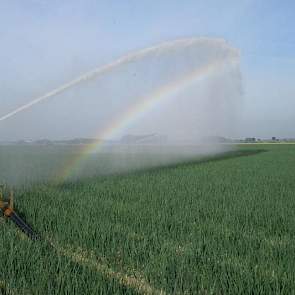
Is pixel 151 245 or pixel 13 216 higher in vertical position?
pixel 13 216

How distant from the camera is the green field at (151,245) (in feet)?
12.8

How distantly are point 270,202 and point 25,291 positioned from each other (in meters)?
6.50

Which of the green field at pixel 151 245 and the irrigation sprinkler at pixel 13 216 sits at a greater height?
the irrigation sprinkler at pixel 13 216

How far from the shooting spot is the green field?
389cm

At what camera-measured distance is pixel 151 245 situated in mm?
5262

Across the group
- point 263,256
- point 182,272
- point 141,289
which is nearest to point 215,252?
point 263,256

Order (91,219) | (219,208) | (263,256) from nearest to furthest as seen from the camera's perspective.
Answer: (263,256) → (91,219) → (219,208)

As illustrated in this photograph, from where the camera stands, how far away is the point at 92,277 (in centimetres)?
403

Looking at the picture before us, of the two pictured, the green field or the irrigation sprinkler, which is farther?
the irrigation sprinkler

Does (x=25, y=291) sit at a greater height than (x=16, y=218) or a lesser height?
lesser

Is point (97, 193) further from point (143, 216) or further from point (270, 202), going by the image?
point (270, 202)

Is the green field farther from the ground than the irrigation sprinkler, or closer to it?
closer to it

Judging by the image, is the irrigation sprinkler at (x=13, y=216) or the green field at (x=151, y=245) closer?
the green field at (x=151, y=245)

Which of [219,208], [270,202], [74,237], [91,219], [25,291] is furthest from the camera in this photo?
[270,202]
